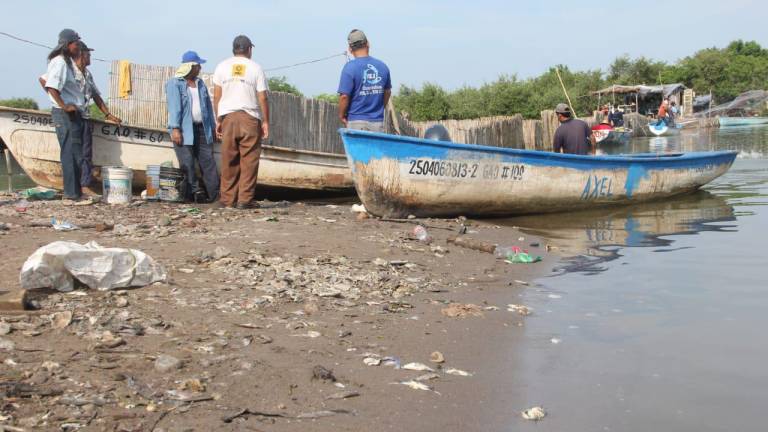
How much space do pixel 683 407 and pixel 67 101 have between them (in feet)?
22.5

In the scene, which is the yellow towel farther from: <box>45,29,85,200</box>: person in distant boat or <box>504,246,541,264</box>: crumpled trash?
<box>504,246,541,264</box>: crumpled trash

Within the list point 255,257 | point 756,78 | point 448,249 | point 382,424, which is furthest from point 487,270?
point 756,78

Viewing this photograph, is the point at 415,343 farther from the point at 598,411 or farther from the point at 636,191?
the point at 636,191

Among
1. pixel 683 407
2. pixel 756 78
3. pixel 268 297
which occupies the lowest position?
pixel 683 407

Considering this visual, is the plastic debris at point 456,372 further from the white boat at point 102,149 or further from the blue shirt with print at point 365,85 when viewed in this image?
the white boat at point 102,149

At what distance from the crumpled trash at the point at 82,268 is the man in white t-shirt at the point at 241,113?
3431 millimetres

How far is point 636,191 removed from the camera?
34.2 feet

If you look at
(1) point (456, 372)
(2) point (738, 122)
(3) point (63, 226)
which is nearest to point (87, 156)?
(3) point (63, 226)

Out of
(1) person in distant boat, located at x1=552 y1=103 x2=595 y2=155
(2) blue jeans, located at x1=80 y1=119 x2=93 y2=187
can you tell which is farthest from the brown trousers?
(1) person in distant boat, located at x1=552 y1=103 x2=595 y2=155

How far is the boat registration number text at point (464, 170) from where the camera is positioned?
775 centimetres

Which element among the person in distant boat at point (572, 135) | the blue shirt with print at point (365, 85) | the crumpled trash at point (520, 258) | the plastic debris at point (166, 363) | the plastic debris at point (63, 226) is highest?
the blue shirt with print at point (365, 85)

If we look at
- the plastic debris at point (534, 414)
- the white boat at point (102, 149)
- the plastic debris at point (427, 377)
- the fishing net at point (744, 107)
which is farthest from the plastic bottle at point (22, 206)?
the fishing net at point (744, 107)

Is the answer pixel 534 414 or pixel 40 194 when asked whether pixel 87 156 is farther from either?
pixel 534 414

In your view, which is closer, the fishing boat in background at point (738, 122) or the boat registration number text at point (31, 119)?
the boat registration number text at point (31, 119)
